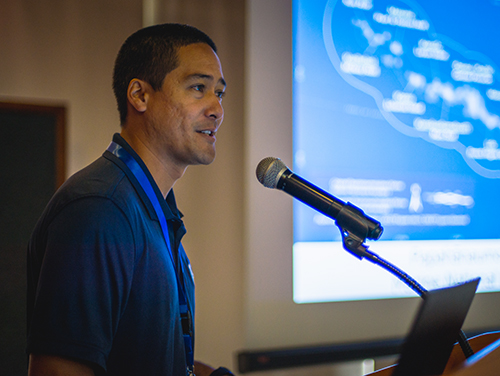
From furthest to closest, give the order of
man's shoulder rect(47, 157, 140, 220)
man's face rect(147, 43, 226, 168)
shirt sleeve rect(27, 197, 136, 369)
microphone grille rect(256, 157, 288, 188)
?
man's face rect(147, 43, 226, 168), microphone grille rect(256, 157, 288, 188), man's shoulder rect(47, 157, 140, 220), shirt sleeve rect(27, 197, 136, 369)

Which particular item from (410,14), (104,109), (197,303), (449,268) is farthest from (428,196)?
(104,109)

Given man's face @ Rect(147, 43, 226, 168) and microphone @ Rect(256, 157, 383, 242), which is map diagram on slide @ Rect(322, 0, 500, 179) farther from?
microphone @ Rect(256, 157, 383, 242)

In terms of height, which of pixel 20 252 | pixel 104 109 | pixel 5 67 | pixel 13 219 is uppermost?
pixel 5 67

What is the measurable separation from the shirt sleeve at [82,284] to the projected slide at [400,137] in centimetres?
106

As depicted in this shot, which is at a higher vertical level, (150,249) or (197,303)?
(150,249)

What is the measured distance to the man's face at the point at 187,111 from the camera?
115 centimetres

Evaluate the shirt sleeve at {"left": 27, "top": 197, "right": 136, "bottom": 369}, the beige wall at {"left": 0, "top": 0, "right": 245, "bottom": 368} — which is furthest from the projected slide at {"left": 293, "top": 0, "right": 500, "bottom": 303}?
the shirt sleeve at {"left": 27, "top": 197, "right": 136, "bottom": 369}

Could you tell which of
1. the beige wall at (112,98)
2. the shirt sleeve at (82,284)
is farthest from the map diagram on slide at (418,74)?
the shirt sleeve at (82,284)

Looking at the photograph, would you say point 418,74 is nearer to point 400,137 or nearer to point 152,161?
point 400,137

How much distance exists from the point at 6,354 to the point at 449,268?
9.02 ft

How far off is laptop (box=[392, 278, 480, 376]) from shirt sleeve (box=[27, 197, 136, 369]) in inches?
21.9

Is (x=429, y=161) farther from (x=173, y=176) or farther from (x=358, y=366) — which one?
(x=173, y=176)

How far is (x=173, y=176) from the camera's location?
3.99 ft

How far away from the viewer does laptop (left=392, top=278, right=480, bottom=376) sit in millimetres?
578
